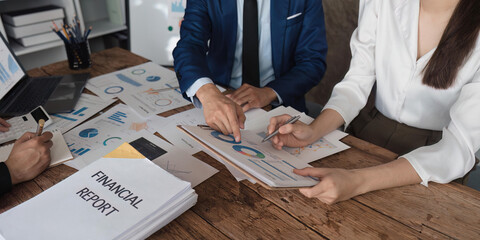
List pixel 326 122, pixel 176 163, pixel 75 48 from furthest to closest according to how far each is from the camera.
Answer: pixel 75 48 → pixel 326 122 → pixel 176 163

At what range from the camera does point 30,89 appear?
4.23 feet

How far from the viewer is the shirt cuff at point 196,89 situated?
43.3 inches

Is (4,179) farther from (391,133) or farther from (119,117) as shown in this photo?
(391,133)

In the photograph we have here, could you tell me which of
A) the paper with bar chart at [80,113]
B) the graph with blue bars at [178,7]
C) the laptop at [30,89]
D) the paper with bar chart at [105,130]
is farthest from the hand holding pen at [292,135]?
the graph with blue bars at [178,7]

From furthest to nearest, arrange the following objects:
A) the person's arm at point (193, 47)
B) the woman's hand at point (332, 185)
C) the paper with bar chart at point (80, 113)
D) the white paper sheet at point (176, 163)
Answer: the person's arm at point (193, 47) → the paper with bar chart at point (80, 113) → the white paper sheet at point (176, 163) → the woman's hand at point (332, 185)

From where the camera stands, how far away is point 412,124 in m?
1.12

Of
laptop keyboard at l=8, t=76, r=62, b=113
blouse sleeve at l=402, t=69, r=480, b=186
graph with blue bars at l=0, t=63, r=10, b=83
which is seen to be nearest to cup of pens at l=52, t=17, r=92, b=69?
laptop keyboard at l=8, t=76, r=62, b=113

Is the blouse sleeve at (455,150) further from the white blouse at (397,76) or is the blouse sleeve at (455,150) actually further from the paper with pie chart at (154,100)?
the paper with pie chart at (154,100)

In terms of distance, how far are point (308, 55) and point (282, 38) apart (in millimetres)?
135

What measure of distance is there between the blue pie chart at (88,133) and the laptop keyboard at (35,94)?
0.30 m

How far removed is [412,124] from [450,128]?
27cm

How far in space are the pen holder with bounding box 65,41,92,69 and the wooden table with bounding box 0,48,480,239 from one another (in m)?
0.79

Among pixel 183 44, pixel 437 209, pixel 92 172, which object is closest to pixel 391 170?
pixel 437 209

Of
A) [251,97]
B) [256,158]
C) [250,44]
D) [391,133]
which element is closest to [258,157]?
[256,158]
